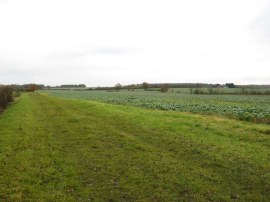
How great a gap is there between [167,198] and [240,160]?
14.6 ft

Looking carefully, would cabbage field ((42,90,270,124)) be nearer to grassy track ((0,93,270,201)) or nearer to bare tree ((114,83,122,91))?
grassy track ((0,93,270,201))

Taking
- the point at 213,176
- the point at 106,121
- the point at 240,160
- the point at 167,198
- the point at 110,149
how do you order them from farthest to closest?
1. the point at 106,121
2. the point at 110,149
3. the point at 240,160
4. the point at 213,176
5. the point at 167,198

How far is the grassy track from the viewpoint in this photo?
26.7 feet

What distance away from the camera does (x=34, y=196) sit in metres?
7.91

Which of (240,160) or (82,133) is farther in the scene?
(82,133)

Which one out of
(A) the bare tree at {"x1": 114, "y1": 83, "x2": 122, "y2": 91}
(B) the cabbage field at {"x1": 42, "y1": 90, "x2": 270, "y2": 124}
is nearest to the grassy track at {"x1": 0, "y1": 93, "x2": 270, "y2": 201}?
(B) the cabbage field at {"x1": 42, "y1": 90, "x2": 270, "y2": 124}

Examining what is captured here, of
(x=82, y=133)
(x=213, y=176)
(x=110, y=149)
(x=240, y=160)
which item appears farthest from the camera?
(x=82, y=133)

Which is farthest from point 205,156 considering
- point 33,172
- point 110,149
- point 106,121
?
point 106,121

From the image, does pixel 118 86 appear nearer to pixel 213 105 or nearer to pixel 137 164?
pixel 213 105

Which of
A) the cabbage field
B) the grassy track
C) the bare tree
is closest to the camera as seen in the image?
the grassy track

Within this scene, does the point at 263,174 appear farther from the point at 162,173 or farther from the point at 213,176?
the point at 162,173

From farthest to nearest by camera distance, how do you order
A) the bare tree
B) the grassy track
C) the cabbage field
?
the bare tree < the cabbage field < the grassy track

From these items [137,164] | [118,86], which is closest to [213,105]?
[137,164]

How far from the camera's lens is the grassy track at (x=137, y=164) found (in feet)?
26.7
